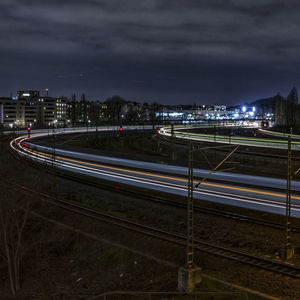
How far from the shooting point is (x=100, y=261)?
15.3 meters

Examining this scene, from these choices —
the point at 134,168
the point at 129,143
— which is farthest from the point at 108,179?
the point at 129,143

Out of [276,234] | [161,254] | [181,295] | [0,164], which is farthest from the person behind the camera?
[0,164]

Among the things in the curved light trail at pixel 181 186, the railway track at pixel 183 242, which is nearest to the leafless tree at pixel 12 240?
the railway track at pixel 183 242

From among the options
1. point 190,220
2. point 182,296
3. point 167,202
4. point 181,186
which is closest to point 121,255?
point 182,296

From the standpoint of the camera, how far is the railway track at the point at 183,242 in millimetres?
11750

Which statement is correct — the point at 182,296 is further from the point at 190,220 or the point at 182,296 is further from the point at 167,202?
the point at 167,202

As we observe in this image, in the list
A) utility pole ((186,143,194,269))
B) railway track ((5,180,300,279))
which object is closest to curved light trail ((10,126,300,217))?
railway track ((5,180,300,279))

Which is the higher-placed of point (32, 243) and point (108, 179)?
point (108, 179)

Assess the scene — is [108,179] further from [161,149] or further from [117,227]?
[161,149]

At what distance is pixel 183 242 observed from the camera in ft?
48.9

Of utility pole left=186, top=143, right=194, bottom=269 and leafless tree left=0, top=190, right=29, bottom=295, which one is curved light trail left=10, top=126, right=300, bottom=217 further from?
utility pole left=186, top=143, right=194, bottom=269

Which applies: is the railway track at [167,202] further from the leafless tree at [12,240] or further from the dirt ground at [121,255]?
the leafless tree at [12,240]

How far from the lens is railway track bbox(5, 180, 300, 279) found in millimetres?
11750

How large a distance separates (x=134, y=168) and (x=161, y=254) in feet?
65.4
